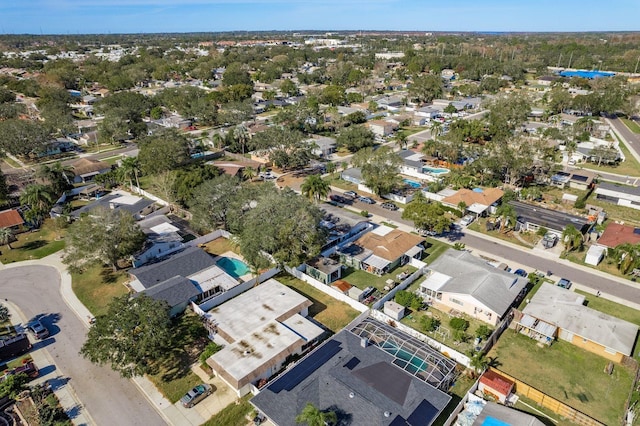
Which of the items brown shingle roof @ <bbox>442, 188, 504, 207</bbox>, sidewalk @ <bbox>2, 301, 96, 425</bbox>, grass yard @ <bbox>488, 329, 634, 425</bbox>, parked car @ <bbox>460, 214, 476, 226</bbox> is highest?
brown shingle roof @ <bbox>442, 188, 504, 207</bbox>

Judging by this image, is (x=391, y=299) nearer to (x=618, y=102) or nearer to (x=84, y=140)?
(x=84, y=140)

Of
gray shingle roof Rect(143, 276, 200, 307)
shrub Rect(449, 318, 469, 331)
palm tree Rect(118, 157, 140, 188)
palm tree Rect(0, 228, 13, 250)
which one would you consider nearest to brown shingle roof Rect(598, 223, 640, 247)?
shrub Rect(449, 318, 469, 331)

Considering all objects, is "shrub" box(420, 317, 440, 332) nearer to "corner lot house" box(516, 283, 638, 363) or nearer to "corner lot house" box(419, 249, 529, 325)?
"corner lot house" box(419, 249, 529, 325)

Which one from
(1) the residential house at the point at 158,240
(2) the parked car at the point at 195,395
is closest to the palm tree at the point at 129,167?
(1) the residential house at the point at 158,240

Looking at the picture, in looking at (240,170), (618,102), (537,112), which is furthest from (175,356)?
(618,102)

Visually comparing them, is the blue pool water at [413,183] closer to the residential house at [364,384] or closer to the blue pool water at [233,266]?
the blue pool water at [233,266]

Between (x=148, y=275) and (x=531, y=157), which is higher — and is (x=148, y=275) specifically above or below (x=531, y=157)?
below
